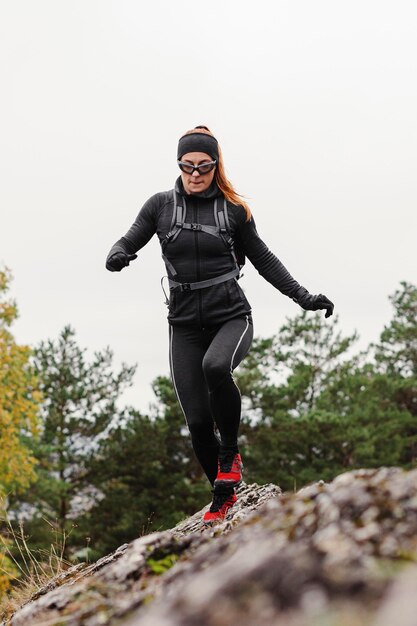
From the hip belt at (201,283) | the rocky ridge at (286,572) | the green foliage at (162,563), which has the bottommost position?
the rocky ridge at (286,572)

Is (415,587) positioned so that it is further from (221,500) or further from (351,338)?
(351,338)

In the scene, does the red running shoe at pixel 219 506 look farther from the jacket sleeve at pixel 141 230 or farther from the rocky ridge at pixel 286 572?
the rocky ridge at pixel 286 572

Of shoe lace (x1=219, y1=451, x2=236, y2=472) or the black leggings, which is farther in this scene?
shoe lace (x1=219, y1=451, x2=236, y2=472)

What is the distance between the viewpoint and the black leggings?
507 cm

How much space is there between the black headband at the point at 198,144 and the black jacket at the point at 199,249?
0.72 ft

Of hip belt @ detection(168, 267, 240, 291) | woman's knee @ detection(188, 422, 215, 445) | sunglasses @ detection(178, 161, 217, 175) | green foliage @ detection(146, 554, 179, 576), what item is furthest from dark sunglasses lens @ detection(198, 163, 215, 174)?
green foliage @ detection(146, 554, 179, 576)

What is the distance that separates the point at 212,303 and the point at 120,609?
10.7 ft

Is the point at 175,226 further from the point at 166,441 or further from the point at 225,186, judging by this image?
the point at 166,441

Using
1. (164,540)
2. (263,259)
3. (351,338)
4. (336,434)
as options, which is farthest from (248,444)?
(164,540)

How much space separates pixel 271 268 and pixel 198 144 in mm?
1072

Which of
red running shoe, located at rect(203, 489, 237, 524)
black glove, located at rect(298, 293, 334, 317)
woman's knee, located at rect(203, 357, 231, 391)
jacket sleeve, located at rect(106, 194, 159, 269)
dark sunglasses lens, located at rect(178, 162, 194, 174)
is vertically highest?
dark sunglasses lens, located at rect(178, 162, 194, 174)

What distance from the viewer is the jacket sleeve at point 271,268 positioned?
5.49 m

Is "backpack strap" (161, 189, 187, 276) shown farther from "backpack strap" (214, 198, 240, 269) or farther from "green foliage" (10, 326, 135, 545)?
"green foliage" (10, 326, 135, 545)

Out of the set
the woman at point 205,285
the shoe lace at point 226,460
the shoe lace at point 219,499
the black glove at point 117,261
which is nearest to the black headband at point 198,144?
the woman at point 205,285
